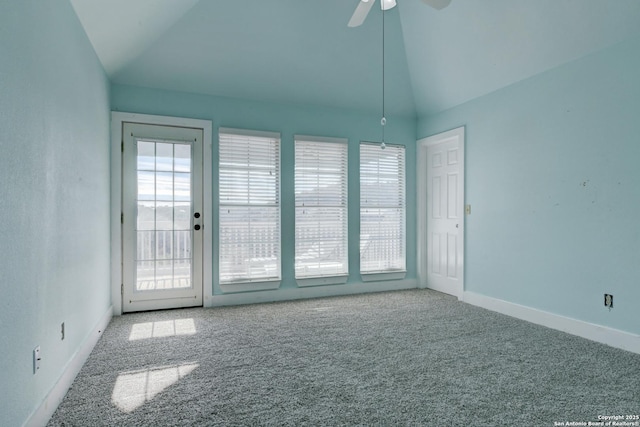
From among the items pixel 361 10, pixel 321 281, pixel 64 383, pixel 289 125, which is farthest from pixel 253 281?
pixel 361 10

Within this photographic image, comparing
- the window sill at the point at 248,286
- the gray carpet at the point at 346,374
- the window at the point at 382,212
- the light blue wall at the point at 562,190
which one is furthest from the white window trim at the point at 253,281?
the light blue wall at the point at 562,190

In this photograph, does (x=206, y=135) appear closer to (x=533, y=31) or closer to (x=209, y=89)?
(x=209, y=89)

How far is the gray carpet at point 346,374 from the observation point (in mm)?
2012

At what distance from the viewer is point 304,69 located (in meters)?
4.38

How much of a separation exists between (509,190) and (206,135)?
139 inches

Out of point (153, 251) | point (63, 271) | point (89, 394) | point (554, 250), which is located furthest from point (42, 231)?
point (554, 250)

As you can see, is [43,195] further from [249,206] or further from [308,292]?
[308,292]

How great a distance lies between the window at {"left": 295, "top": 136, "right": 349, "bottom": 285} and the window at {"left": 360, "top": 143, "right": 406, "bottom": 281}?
0.30 m

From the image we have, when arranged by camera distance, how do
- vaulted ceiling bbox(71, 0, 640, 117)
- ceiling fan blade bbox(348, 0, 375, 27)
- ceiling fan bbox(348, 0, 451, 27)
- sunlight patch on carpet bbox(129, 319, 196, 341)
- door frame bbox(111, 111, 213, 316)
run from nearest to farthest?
ceiling fan bbox(348, 0, 451, 27), ceiling fan blade bbox(348, 0, 375, 27), vaulted ceiling bbox(71, 0, 640, 117), sunlight patch on carpet bbox(129, 319, 196, 341), door frame bbox(111, 111, 213, 316)

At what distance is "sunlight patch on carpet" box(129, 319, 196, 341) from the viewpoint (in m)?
3.36

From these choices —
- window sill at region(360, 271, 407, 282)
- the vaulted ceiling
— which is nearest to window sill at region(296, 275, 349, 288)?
window sill at region(360, 271, 407, 282)

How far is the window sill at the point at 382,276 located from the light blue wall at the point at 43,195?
3270 mm

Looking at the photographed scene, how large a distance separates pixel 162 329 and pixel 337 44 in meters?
3.58

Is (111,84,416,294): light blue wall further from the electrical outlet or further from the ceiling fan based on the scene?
the electrical outlet
